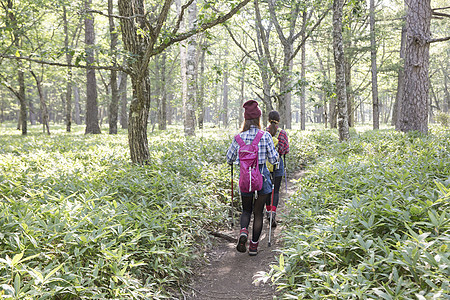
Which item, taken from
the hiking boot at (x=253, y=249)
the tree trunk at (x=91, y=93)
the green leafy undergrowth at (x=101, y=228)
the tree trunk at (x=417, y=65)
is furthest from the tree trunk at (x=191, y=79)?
the hiking boot at (x=253, y=249)

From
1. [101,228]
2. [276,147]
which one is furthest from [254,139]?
[101,228]

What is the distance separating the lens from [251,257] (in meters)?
4.65

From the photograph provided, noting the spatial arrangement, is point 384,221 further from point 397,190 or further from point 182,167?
point 182,167

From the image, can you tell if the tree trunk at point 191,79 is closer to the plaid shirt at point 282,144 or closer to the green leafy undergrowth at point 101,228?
the green leafy undergrowth at point 101,228

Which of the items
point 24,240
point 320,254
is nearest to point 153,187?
point 24,240

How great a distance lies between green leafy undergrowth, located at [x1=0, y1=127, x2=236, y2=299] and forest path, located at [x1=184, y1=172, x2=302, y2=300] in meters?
0.27

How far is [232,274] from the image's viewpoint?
420 cm

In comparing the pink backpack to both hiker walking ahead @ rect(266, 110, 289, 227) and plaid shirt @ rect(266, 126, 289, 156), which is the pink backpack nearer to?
hiker walking ahead @ rect(266, 110, 289, 227)

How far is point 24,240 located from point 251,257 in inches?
125

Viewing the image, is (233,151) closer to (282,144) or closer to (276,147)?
(276,147)

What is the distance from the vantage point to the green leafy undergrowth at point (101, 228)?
2.78 m

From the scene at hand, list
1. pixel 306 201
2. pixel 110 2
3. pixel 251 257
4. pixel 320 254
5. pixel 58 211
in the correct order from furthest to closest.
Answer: pixel 110 2 < pixel 306 201 < pixel 251 257 < pixel 58 211 < pixel 320 254

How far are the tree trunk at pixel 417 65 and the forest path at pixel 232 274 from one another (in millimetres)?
6806

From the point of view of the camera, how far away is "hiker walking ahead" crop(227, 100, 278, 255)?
4.49 m
